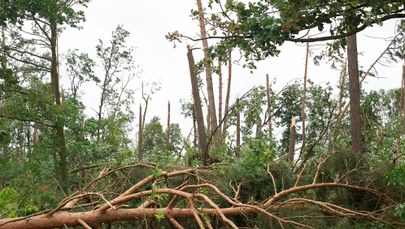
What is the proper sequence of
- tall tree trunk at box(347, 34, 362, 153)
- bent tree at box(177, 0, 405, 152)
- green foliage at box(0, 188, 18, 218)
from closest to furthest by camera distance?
bent tree at box(177, 0, 405, 152), green foliage at box(0, 188, 18, 218), tall tree trunk at box(347, 34, 362, 153)

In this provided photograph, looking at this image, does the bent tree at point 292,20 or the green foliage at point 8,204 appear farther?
the green foliage at point 8,204

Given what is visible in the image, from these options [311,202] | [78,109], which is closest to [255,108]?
[78,109]

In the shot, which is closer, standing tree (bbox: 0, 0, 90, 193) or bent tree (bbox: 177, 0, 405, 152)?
bent tree (bbox: 177, 0, 405, 152)

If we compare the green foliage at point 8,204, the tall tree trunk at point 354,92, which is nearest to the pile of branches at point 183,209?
the green foliage at point 8,204

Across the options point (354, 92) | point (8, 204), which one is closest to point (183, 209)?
point (8, 204)

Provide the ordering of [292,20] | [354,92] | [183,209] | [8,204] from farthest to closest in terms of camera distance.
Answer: [354,92]
[8,204]
[183,209]
[292,20]

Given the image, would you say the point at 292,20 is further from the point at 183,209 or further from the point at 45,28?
the point at 45,28

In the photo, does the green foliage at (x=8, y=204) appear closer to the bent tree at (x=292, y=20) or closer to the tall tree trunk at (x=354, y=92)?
the bent tree at (x=292, y=20)

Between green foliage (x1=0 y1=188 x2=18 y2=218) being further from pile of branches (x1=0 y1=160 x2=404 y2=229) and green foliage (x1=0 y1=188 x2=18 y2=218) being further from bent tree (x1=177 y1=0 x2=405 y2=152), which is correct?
bent tree (x1=177 y1=0 x2=405 y2=152)

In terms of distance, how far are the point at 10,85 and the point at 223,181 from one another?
19.8 feet

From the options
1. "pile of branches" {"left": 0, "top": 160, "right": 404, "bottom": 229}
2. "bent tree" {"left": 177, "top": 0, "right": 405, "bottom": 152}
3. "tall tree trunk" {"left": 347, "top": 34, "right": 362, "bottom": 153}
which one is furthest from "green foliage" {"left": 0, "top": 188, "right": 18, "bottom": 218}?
"tall tree trunk" {"left": 347, "top": 34, "right": 362, "bottom": 153}

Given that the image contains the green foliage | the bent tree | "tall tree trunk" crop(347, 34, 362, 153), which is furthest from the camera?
"tall tree trunk" crop(347, 34, 362, 153)

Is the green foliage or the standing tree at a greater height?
the standing tree

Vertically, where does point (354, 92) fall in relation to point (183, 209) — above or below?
above
